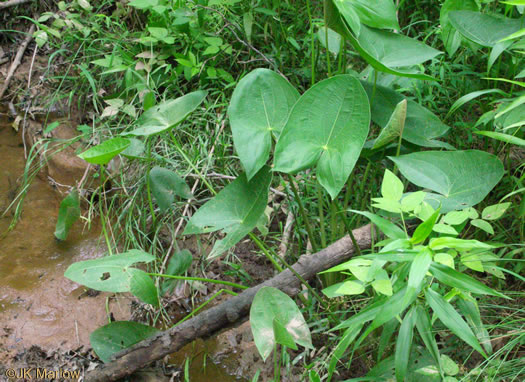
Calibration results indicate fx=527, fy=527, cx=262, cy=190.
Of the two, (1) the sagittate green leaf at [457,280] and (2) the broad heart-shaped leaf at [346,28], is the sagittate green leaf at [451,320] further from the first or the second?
(2) the broad heart-shaped leaf at [346,28]

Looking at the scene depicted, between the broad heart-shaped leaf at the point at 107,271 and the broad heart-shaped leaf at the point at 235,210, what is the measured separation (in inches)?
7.3

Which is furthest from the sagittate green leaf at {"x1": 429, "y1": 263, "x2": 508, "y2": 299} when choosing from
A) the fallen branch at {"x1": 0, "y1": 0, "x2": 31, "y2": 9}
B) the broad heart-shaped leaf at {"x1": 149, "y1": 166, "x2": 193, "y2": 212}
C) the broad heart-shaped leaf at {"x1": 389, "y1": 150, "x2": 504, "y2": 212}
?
the fallen branch at {"x1": 0, "y1": 0, "x2": 31, "y2": 9}

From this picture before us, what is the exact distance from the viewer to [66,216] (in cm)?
196

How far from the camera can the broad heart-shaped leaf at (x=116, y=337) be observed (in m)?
1.54

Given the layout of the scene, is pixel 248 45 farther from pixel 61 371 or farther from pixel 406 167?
pixel 61 371

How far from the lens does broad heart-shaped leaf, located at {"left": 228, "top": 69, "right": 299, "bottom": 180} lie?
4.73 ft

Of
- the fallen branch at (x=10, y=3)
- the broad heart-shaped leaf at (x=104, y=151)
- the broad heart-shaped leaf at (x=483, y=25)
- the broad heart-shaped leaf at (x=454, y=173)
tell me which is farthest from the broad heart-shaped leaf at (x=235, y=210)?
the fallen branch at (x=10, y=3)

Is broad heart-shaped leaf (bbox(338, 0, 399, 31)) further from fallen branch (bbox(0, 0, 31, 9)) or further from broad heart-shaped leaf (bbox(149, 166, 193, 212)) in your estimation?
fallen branch (bbox(0, 0, 31, 9))

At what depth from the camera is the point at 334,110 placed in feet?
4.66

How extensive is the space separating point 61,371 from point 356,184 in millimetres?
1167

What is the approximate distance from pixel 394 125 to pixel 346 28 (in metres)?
0.29

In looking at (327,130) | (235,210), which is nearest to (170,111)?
(235,210)

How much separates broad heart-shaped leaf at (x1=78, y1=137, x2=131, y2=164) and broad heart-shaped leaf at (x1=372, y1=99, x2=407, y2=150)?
67 centimetres

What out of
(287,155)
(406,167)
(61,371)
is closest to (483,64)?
(406,167)
